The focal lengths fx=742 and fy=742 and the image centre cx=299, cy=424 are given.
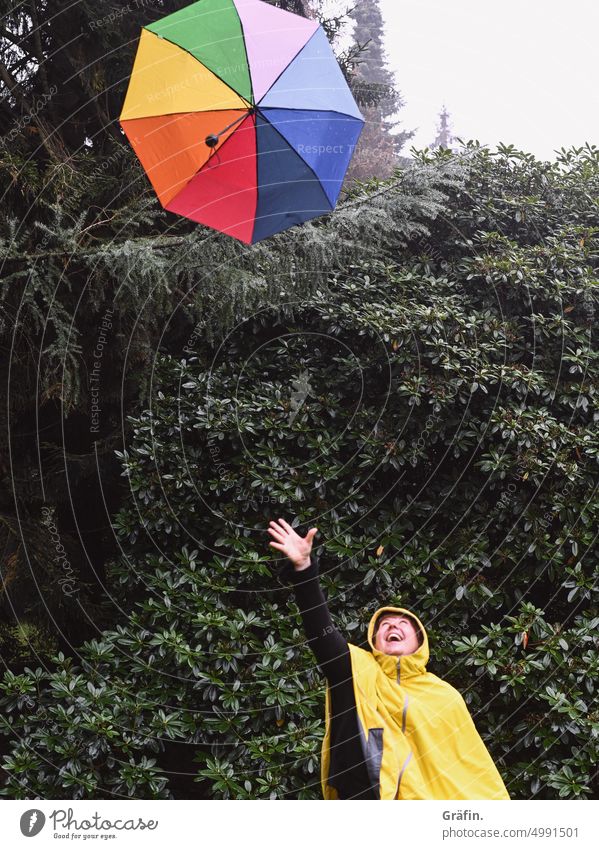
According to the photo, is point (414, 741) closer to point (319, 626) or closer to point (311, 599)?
point (319, 626)

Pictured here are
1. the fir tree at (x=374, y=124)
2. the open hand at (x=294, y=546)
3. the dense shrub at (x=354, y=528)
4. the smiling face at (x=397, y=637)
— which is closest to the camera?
the open hand at (x=294, y=546)

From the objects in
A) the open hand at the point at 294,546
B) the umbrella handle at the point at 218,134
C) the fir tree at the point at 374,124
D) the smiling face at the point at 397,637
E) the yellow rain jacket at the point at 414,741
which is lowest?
the yellow rain jacket at the point at 414,741

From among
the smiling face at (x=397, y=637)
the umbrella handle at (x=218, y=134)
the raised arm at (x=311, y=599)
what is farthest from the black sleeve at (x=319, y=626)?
the umbrella handle at (x=218, y=134)

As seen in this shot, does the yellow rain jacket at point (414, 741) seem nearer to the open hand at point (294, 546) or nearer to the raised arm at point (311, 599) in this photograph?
the raised arm at point (311, 599)

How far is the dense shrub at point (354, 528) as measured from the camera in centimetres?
406

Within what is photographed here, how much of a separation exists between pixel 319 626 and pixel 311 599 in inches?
4.4

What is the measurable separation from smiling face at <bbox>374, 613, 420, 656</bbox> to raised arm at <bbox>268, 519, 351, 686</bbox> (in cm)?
23

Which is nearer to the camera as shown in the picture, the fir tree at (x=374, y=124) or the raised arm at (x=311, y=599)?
the raised arm at (x=311, y=599)

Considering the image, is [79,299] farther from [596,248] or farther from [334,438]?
[596,248]

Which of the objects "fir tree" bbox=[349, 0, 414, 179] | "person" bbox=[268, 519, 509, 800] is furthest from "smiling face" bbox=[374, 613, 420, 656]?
"fir tree" bbox=[349, 0, 414, 179]

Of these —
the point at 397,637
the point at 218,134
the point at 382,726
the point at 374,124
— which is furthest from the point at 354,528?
the point at 374,124

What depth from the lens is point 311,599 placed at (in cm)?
279

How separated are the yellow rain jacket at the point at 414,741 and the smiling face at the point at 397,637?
0.15 feet

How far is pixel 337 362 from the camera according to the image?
5.29 metres
